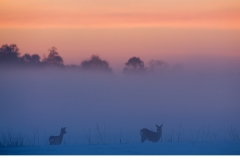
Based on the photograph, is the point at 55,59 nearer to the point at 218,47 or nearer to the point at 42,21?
the point at 42,21

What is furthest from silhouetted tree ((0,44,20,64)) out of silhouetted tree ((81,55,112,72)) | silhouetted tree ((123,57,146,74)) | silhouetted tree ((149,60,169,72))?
silhouetted tree ((149,60,169,72))

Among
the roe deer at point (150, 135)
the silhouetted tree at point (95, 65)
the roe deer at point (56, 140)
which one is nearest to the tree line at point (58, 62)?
the silhouetted tree at point (95, 65)

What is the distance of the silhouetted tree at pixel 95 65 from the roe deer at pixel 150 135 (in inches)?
33.4

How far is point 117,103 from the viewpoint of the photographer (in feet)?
19.8

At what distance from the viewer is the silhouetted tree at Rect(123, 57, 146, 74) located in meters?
6.03

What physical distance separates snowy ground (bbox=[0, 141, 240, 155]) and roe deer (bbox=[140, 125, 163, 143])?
2.9 inches

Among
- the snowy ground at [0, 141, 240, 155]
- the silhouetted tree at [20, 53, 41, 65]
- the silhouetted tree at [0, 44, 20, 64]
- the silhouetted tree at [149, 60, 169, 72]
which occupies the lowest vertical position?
the snowy ground at [0, 141, 240, 155]

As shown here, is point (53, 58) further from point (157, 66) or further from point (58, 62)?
point (157, 66)

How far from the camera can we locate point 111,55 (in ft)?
19.8

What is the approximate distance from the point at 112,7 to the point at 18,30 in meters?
1.16

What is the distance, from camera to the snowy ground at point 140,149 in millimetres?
6062

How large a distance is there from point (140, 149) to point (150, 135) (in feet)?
0.72

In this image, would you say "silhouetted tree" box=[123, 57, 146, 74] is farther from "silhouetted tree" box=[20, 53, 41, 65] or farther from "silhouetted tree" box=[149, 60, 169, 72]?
"silhouetted tree" box=[20, 53, 41, 65]


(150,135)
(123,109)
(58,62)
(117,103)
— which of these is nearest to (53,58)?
(58,62)
